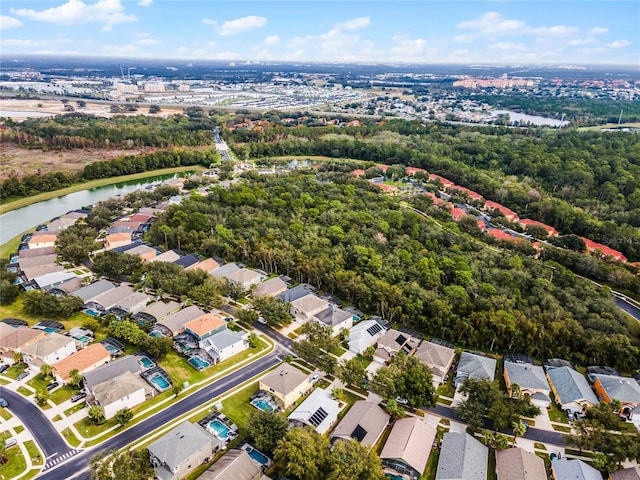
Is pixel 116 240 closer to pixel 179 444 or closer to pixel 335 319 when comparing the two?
pixel 335 319

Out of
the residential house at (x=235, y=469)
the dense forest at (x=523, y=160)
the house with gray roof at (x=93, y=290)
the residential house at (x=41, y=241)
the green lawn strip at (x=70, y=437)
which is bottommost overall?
the green lawn strip at (x=70, y=437)

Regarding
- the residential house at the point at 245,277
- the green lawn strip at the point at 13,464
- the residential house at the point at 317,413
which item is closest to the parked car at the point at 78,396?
the green lawn strip at the point at 13,464

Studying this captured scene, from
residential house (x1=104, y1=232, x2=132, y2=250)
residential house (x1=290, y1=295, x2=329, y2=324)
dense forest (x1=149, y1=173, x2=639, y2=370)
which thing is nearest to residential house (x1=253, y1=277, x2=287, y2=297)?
dense forest (x1=149, y1=173, x2=639, y2=370)

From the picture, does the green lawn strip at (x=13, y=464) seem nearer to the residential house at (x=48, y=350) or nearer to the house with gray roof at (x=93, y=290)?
the residential house at (x=48, y=350)

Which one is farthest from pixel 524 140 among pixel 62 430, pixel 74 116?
pixel 74 116

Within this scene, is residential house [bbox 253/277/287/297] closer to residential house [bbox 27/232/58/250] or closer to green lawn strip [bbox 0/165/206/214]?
residential house [bbox 27/232/58/250]

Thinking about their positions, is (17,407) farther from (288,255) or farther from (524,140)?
(524,140)
